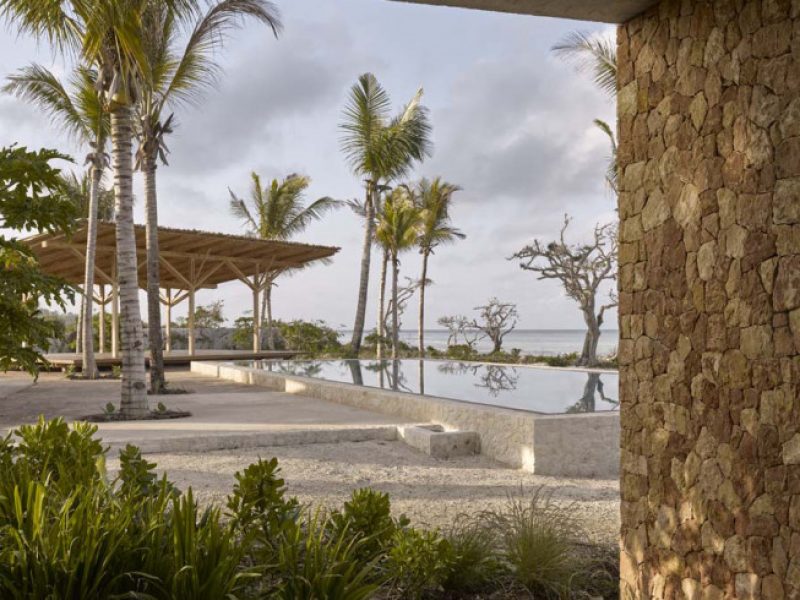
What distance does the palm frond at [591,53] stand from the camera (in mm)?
13953

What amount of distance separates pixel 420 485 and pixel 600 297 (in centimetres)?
1461

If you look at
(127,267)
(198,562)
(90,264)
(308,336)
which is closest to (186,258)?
(90,264)

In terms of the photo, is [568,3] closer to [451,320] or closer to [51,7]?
[51,7]

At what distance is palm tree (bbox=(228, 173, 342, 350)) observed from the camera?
24.8 meters

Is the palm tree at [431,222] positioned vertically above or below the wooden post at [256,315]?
above

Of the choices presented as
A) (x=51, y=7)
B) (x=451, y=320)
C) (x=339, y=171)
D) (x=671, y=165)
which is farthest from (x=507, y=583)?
(x=451, y=320)

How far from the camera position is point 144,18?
8805 mm

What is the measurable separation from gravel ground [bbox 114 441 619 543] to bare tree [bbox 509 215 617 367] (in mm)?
12720

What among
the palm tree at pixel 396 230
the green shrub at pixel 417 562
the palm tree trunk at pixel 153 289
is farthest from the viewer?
the palm tree at pixel 396 230

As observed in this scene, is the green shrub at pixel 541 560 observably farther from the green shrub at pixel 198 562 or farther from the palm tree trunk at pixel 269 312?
the palm tree trunk at pixel 269 312

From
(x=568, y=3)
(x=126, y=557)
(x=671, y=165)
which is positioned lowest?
(x=126, y=557)

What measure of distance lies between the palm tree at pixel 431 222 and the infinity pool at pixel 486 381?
7.66 metres

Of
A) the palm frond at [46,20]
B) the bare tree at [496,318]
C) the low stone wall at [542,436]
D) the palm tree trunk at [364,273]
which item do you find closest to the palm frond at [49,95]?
the palm frond at [46,20]

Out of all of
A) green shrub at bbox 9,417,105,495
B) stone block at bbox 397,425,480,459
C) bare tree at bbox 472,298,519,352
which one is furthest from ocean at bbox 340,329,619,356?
green shrub at bbox 9,417,105,495
